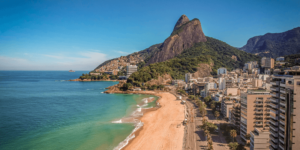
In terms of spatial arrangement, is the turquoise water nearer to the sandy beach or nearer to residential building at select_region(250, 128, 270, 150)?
the sandy beach

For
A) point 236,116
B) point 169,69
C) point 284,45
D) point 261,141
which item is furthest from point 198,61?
point 284,45

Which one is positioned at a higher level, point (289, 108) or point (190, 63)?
point (190, 63)

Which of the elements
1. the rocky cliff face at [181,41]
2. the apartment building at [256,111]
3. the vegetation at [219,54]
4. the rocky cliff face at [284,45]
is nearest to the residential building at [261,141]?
the apartment building at [256,111]

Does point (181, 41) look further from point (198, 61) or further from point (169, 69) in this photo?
point (169, 69)

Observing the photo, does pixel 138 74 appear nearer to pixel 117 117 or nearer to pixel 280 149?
pixel 117 117

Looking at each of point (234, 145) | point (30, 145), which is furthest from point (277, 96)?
point (30, 145)

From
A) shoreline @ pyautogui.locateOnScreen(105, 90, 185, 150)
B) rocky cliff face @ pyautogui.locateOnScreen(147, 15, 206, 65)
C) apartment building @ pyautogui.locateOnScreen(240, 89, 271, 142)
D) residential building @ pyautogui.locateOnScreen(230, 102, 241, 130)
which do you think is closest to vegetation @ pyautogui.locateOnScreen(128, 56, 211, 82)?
rocky cliff face @ pyautogui.locateOnScreen(147, 15, 206, 65)
